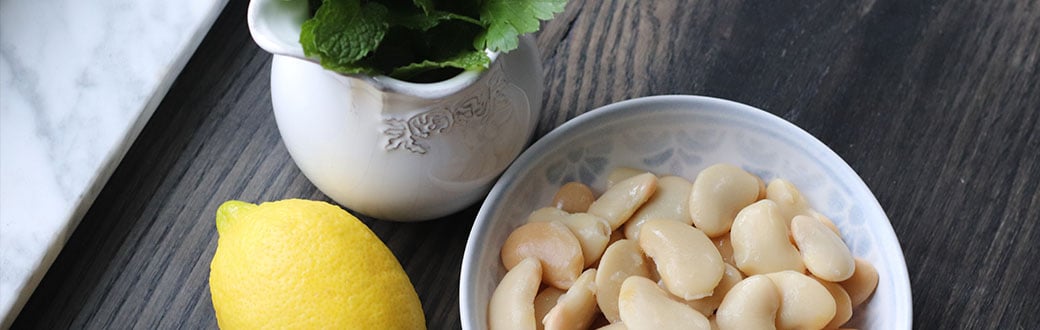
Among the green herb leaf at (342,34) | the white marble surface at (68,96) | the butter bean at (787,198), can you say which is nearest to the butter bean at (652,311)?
the butter bean at (787,198)

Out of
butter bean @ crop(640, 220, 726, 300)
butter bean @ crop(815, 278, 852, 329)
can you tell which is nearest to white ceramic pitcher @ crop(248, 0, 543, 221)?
butter bean @ crop(640, 220, 726, 300)

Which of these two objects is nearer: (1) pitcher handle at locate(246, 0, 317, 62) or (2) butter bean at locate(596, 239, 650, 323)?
(1) pitcher handle at locate(246, 0, 317, 62)

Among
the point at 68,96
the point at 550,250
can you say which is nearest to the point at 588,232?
the point at 550,250

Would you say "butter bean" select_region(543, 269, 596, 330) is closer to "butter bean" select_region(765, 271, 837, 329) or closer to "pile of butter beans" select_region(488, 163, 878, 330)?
"pile of butter beans" select_region(488, 163, 878, 330)

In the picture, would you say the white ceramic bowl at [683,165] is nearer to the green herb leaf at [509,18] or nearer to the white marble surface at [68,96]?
the green herb leaf at [509,18]

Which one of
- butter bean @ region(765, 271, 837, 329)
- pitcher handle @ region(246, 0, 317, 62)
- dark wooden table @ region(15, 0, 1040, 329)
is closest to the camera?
pitcher handle @ region(246, 0, 317, 62)

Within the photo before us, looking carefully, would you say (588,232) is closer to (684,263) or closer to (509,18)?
(684,263)

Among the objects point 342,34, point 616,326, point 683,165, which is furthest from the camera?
point 683,165

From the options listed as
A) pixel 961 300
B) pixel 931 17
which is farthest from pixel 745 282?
pixel 931 17
